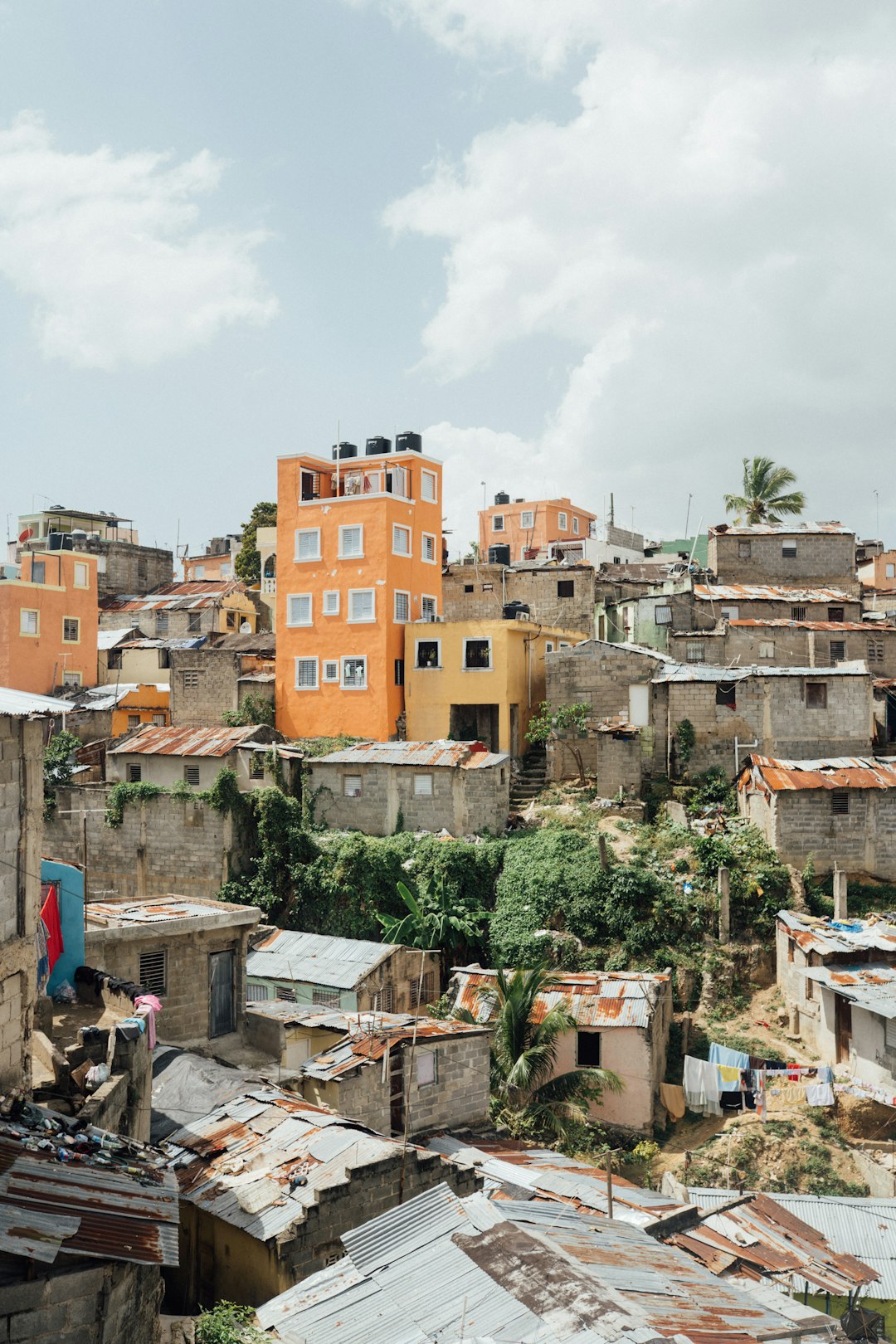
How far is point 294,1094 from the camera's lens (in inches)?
663

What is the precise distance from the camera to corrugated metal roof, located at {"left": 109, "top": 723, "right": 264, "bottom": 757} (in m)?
33.3

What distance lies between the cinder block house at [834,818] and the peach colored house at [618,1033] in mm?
6180

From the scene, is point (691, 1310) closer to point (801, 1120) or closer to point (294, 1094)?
point (294, 1094)

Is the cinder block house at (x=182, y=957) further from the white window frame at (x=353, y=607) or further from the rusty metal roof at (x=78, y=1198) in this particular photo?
the white window frame at (x=353, y=607)

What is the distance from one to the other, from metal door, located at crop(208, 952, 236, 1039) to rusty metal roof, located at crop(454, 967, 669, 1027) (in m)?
6.60

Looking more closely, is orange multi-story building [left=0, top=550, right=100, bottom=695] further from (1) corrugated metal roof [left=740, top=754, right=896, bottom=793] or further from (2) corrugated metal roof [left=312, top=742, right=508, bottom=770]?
(1) corrugated metal roof [left=740, top=754, right=896, bottom=793]

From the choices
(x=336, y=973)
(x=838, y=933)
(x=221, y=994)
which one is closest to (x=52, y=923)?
(x=221, y=994)

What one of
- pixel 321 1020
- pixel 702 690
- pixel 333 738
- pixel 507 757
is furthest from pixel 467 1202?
pixel 333 738

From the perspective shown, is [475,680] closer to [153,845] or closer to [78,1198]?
[153,845]

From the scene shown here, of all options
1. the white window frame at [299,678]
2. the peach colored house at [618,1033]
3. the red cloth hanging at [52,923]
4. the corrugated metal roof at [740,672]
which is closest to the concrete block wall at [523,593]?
the white window frame at [299,678]

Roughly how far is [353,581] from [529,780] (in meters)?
10.3

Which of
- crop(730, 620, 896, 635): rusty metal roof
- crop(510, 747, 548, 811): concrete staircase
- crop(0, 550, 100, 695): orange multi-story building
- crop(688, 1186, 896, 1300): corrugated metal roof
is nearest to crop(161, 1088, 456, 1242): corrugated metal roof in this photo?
crop(688, 1186, 896, 1300): corrugated metal roof

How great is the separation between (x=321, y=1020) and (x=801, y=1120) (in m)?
10.6

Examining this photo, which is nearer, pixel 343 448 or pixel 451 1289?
pixel 451 1289
